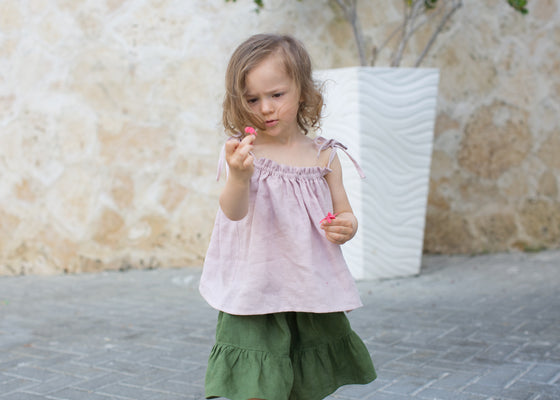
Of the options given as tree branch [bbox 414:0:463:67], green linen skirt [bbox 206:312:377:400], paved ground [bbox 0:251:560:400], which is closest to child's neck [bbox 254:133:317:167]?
green linen skirt [bbox 206:312:377:400]

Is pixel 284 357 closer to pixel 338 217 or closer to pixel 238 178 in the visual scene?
pixel 338 217

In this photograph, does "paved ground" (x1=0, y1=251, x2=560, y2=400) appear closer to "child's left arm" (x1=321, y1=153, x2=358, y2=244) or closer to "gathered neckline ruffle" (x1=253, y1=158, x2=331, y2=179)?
"child's left arm" (x1=321, y1=153, x2=358, y2=244)

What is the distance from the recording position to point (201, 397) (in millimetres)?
2723

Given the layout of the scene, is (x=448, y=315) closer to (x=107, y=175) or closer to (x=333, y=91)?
(x=333, y=91)

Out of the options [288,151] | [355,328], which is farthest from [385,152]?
[288,151]

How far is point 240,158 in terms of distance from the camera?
5.73 feet

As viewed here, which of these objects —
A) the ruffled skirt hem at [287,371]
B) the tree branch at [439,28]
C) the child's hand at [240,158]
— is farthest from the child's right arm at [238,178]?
the tree branch at [439,28]

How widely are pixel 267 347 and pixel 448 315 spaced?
228 centimetres

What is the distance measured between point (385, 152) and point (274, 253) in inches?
122

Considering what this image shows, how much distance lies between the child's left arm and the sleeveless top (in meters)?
0.06

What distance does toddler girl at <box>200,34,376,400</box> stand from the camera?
193 cm

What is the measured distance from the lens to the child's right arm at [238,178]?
68.8 inches

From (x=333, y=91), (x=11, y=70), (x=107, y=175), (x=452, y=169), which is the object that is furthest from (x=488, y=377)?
(x=11, y=70)

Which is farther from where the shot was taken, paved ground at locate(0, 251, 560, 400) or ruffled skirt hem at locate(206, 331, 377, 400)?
paved ground at locate(0, 251, 560, 400)
